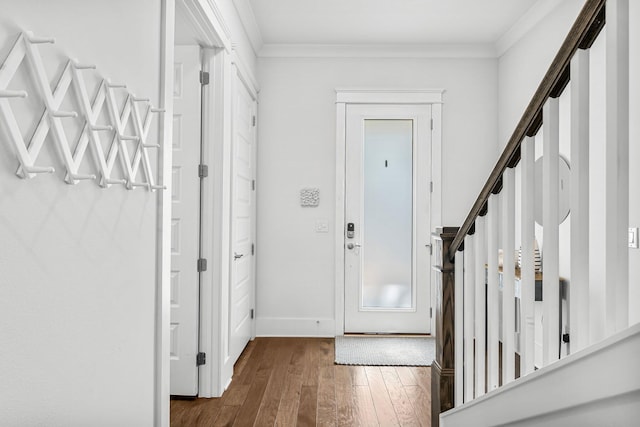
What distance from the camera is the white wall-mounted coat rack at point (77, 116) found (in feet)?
3.25

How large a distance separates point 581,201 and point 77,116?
1.15 meters

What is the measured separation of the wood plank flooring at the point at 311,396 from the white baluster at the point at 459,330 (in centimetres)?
86

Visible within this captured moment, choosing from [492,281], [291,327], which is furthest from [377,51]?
[492,281]

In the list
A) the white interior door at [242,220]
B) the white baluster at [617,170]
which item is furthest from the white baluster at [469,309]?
the white interior door at [242,220]

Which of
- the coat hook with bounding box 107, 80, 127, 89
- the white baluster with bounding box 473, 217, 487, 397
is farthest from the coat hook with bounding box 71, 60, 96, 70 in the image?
the white baluster with bounding box 473, 217, 487, 397

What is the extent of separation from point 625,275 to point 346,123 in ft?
12.6

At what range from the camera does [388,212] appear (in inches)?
180

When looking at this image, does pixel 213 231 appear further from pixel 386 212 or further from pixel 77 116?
pixel 386 212

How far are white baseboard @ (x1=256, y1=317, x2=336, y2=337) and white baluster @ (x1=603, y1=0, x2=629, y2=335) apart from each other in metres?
3.80

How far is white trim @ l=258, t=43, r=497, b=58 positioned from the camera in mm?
4520

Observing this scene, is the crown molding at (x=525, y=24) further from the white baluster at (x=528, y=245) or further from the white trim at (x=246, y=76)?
the white baluster at (x=528, y=245)

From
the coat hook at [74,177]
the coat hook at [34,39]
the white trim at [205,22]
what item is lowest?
the coat hook at [74,177]

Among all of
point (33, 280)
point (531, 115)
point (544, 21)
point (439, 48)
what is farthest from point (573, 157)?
point (439, 48)

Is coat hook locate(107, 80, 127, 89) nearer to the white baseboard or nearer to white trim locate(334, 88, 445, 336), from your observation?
white trim locate(334, 88, 445, 336)
